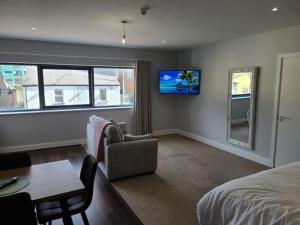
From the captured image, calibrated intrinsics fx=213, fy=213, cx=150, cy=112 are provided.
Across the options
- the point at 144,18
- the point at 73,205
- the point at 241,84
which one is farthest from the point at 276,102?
the point at 73,205

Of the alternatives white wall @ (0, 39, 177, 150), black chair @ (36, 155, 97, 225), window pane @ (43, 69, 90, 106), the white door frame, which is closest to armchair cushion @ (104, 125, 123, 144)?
black chair @ (36, 155, 97, 225)

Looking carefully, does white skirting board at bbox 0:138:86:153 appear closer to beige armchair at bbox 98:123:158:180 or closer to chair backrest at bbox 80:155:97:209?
beige armchair at bbox 98:123:158:180

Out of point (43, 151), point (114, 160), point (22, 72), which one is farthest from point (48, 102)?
point (114, 160)

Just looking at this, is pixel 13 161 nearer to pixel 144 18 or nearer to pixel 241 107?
pixel 144 18

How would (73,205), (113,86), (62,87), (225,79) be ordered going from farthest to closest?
(113,86) → (62,87) → (225,79) → (73,205)

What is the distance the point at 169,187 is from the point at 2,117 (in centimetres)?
401

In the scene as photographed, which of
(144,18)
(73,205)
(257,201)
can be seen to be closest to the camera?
(257,201)

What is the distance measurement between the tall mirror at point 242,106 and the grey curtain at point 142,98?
7.51 ft

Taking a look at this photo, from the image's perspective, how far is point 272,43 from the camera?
12.9 ft

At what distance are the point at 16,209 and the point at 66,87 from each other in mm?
4526

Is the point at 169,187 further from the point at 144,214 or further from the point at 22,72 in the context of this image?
the point at 22,72

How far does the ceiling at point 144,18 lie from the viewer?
8.62 feet

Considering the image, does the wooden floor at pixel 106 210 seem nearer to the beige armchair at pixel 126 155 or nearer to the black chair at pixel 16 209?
the beige armchair at pixel 126 155

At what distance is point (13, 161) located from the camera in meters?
2.11
